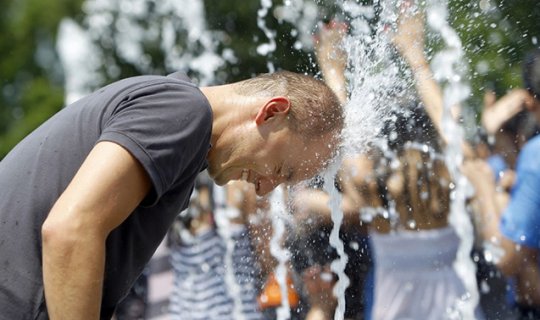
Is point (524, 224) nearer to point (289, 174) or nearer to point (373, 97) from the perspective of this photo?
point (373, 97)

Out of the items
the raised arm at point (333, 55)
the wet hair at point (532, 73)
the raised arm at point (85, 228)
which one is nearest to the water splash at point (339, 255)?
the raised arm at point (333, 55)

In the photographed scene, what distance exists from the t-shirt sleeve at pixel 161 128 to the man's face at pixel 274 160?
237 mm

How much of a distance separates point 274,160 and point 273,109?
0.15 meters

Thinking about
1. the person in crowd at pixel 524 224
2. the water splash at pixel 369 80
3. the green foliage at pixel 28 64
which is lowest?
the person in crowd at pixel 524 224

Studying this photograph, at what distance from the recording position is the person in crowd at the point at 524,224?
11.3 ft

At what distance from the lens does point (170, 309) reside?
5.27 metres

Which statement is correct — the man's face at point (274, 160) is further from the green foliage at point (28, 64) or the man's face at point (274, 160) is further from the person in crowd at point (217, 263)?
the green foliage at point (28, 64)

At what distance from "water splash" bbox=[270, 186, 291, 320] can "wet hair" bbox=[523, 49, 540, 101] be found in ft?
3.53

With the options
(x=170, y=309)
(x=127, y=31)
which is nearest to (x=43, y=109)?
(x=127, y=31)

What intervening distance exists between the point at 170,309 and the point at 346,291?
1.90m

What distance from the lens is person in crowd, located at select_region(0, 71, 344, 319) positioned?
2.01 m

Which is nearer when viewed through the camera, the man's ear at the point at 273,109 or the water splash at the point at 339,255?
the man's ear at the point at 273,109

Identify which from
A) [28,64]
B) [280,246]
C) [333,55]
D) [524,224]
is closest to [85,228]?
[333,55]

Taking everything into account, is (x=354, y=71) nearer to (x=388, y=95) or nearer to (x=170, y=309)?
(x=388, y=95)
